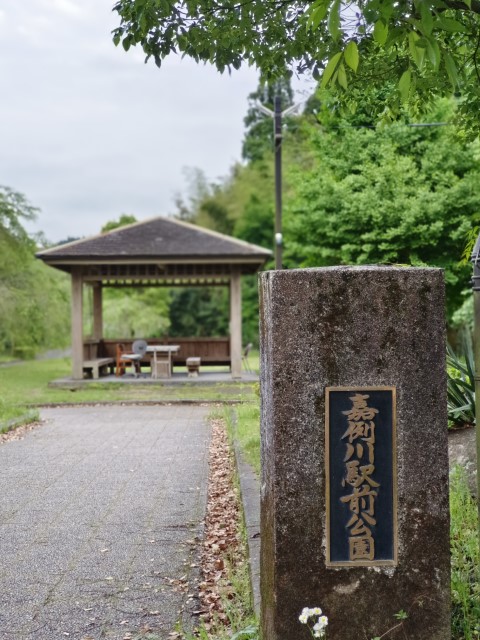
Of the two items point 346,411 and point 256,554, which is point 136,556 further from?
point 346,411

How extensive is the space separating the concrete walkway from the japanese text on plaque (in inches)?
47.9

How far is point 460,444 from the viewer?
5.62m

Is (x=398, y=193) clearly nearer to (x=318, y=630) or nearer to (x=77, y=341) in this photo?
(x=77, y=341)

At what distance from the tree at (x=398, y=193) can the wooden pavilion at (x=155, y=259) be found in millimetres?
2199

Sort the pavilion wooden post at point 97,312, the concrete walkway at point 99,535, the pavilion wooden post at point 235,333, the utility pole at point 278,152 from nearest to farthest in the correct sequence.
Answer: the concrete walkway at point 99,535 → the utility pole at point 278,152 → the pavilion wooden post at point 235,333 → the pavilion wooden post at point 97,312

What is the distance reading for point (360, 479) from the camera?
304 centimetres

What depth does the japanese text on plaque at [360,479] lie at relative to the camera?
3.03m

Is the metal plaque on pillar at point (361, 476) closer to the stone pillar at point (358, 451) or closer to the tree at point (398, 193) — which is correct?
the stone pillar at point (358, 451)

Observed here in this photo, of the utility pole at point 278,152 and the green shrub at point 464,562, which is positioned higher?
the utility pole at point 278,152

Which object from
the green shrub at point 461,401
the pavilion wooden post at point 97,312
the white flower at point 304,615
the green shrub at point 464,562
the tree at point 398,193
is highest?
the tree at point 398,193

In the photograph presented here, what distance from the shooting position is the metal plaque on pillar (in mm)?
3033

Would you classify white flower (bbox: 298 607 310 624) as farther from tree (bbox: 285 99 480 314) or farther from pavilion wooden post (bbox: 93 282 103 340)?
pavilion wooden post (bbox: 93 282 103 340)

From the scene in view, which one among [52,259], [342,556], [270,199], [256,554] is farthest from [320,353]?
[270,199]

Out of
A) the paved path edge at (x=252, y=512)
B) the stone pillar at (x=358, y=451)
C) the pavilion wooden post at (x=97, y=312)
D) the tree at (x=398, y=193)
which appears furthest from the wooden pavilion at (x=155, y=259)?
the stone pillar at (x=358, y=451)
